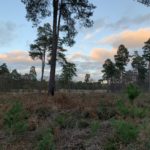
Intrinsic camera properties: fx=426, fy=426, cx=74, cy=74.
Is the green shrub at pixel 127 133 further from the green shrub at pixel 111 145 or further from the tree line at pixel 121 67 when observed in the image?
the tree line at pixel 121 67

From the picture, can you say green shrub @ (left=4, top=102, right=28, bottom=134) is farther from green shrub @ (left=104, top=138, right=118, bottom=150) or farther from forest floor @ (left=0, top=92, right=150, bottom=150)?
green shrub @ (left=104, top=138, right=118, bottom=150)

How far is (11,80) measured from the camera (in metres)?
50.0

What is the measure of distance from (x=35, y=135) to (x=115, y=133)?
2.70 m

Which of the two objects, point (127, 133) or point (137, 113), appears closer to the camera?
point (127, 133)

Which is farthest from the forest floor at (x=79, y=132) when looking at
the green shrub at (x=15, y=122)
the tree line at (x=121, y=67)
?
the tree line at (x=121, y=67)

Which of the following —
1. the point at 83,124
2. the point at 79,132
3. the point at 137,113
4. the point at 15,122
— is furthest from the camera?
the point at 137,113

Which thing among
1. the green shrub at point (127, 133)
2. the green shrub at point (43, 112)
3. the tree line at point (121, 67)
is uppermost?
the tree line at point (121, 67)

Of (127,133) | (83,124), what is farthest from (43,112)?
(127,133)

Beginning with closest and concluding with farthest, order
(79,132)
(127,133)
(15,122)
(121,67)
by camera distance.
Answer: (127,133) → (79,132) → (15,122) → (121,67)

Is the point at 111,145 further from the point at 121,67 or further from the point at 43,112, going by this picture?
the point at 121,67

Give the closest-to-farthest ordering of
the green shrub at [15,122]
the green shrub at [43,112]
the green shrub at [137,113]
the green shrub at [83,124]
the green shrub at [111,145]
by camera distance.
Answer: the green shrub at [111,145] → the green shrub at [15,122] → the green shrub at [83,124] → the green shrub at [137,113] → the green shrub at [43,112]

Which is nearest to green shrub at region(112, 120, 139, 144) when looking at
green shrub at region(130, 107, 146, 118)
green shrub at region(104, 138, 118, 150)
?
green shrub at region(104, 138, 118, 150)

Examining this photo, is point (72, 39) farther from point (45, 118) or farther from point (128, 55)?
point (128, 55)

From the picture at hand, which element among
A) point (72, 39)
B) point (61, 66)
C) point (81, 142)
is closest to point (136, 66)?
point (61, 66)
